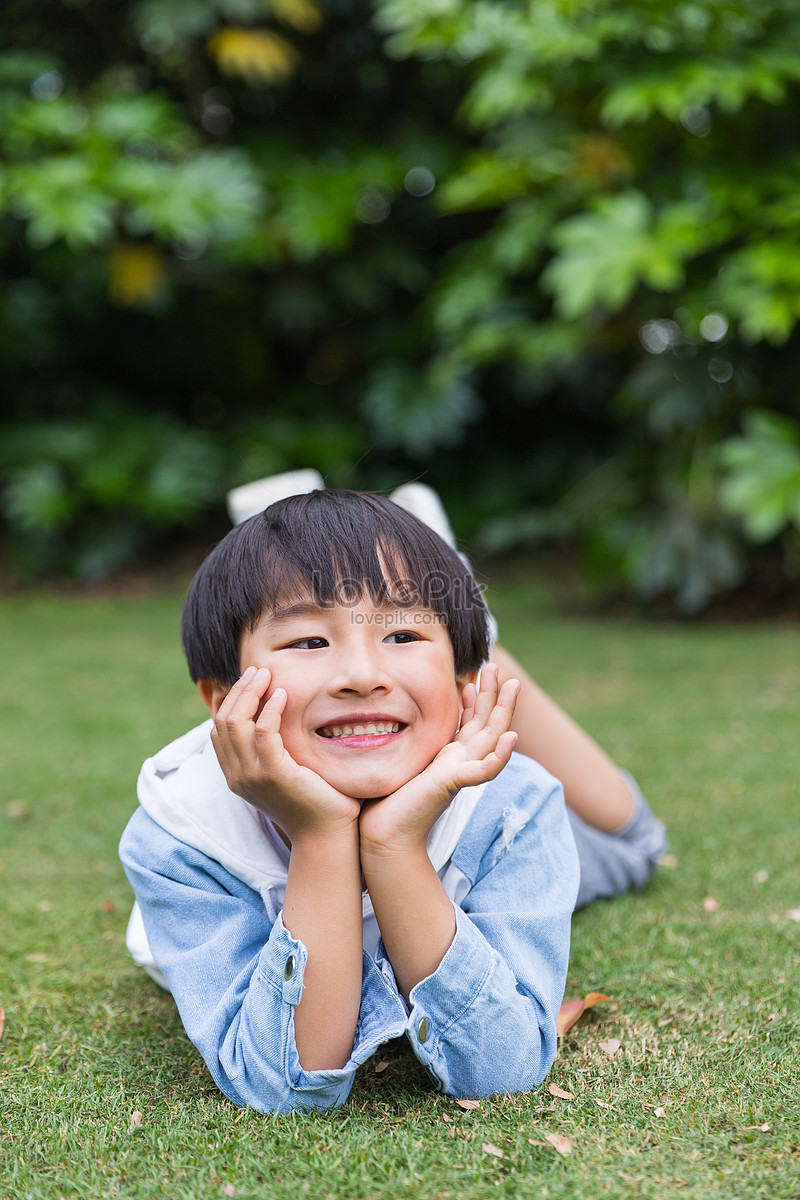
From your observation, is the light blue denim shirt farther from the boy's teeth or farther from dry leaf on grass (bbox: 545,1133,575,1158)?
the boy's teeth

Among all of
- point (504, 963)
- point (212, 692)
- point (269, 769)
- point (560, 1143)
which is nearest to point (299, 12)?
point (212, 692)

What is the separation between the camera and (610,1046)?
4.78 ft

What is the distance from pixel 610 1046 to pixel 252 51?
608cm

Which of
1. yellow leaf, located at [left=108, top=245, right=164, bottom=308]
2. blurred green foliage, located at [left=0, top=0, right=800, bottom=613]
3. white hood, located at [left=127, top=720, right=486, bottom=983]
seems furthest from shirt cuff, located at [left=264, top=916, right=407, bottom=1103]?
yellow leaf, located at [left=108, top=245, right=164, bottom=308]

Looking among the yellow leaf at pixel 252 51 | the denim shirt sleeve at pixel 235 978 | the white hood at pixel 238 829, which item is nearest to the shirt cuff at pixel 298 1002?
the denim shirt sleeve at pixel 235 978

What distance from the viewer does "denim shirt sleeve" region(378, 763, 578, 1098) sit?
1.26 meters

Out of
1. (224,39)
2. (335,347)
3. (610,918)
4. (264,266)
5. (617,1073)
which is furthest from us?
(335,347)

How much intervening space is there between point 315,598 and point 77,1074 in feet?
2.35

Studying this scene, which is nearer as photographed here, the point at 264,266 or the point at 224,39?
the point at 224,39

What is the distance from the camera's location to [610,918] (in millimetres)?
1986

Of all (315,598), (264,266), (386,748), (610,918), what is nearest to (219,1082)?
(386,748)

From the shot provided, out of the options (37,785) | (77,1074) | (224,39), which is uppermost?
(224,39)

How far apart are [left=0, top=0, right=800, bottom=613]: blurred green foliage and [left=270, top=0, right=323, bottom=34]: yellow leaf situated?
33 millimetres

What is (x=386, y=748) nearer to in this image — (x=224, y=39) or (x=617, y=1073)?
(x=617, y=1073)
